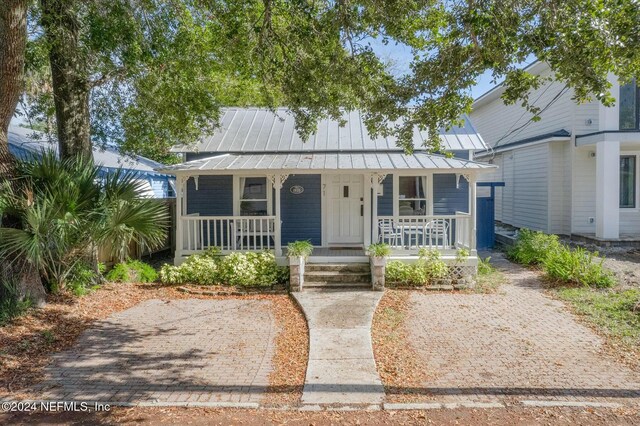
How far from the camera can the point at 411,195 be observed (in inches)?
465

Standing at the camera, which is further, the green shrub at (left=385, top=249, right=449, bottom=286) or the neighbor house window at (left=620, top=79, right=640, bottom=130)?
the neighbor house window at (left=620, top=79, right=640, bottom=130)

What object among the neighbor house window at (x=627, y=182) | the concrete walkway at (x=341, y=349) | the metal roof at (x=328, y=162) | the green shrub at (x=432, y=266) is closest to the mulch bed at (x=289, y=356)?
the concrete walkway at (x=341, y=349)

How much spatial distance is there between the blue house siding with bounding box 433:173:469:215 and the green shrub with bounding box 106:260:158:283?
298 inches

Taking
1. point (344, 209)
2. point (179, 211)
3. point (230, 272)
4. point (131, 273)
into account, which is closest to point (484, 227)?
point (344, 209)

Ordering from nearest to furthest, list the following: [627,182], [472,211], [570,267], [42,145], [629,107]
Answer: [570,267] → [42,145] → [472,211] → [629,107] → [627,182]

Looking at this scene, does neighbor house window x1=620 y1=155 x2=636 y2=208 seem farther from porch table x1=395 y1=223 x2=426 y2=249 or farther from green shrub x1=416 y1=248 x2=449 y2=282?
green shrub x1=416 y1=248 x2=449 y2=282

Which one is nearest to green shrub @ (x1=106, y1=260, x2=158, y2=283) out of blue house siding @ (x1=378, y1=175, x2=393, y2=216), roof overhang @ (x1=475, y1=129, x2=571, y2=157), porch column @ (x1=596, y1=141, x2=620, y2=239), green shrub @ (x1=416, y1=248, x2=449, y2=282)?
blue house siding @ (x1=378, y1=175, x2=393, y2=216)

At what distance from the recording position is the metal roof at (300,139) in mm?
11875

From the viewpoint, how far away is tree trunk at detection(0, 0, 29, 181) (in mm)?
6559

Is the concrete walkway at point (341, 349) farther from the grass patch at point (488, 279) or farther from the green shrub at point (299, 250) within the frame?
the grass patch at point (488, 279)

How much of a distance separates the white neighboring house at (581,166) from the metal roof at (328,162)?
97.5 inches

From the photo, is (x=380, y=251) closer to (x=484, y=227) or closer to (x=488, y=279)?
(x=488, y=279)

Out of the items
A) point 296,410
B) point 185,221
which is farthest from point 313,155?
point 296,410

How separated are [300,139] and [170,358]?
26.7 ft
